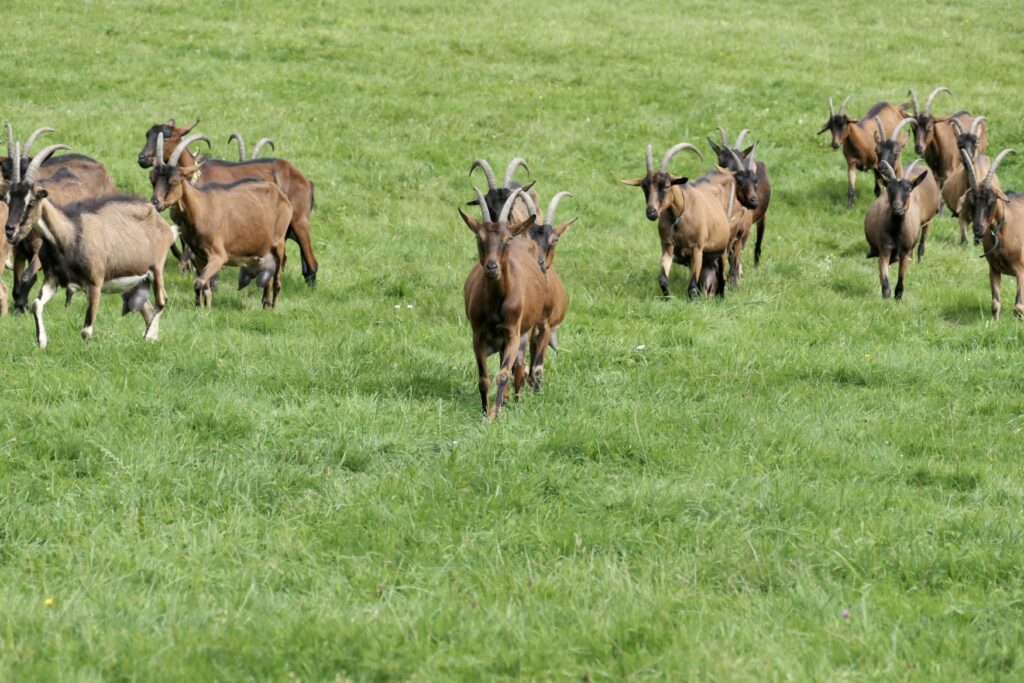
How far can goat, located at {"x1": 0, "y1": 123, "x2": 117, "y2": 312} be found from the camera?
1287cm

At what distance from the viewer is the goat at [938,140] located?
21297 mm

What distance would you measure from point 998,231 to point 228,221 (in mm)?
8238

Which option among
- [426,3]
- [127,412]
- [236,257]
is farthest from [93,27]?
[127,412]

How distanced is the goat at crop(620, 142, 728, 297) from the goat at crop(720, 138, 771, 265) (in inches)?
48.2

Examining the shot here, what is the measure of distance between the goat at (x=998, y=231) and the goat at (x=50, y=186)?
913cm

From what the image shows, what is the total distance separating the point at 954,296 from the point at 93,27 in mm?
18717

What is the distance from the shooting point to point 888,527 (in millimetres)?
7051

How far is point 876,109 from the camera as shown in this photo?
2267 centimetres

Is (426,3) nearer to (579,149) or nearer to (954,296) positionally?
(579,149)

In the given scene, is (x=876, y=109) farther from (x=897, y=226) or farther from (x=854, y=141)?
(x=897, y=226)

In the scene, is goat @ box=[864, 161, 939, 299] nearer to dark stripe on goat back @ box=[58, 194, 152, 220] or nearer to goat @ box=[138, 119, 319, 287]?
goat @ box=[138, 119, 319, 287]

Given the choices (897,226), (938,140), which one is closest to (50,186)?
(897,226)

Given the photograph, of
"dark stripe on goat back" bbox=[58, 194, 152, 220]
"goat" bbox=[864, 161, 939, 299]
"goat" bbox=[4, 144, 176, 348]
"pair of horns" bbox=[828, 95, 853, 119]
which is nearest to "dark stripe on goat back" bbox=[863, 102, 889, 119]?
"pair of horns" bbox=[828, 95, 853, 119]

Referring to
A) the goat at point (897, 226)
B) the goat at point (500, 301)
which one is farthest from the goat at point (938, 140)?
the goat at point (500, 301)
